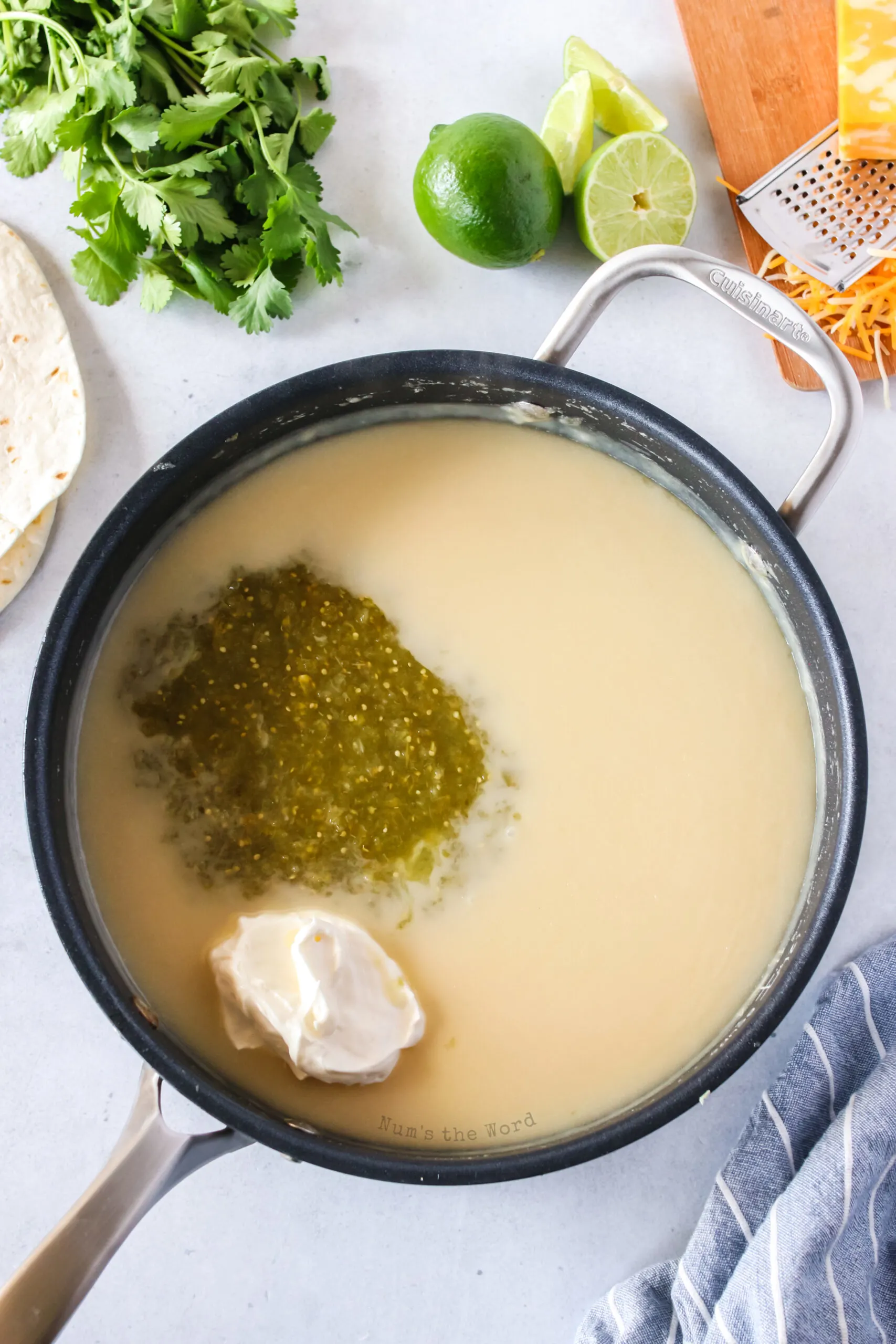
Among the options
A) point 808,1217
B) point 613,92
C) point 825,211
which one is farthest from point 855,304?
point 808,1217

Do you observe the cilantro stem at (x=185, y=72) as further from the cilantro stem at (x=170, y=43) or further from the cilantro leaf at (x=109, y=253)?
the cilantro leaf at (x=109, y=253)

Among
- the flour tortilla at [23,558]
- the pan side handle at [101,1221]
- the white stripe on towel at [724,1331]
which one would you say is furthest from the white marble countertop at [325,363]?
the pan side handle at [101,1221]

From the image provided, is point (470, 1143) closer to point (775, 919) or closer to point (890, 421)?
point (775, 919)

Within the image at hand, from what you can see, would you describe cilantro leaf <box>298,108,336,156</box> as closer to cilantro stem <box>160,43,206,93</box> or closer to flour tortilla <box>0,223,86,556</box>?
cilantro stem <box>160,43,206,93</box>

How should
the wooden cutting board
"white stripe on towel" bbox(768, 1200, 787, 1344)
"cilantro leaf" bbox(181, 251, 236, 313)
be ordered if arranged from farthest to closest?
1. the wooden cutting board
2. "cilantro leaf" bbox(181, 251, 236, 313)
3. "white stripe on towel" bbox(768, 1200, 787, 1344)

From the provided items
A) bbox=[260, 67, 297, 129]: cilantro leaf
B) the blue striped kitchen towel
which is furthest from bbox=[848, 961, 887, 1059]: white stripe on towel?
bbox=[260, 67, 297, 129]: cilantro leaf
